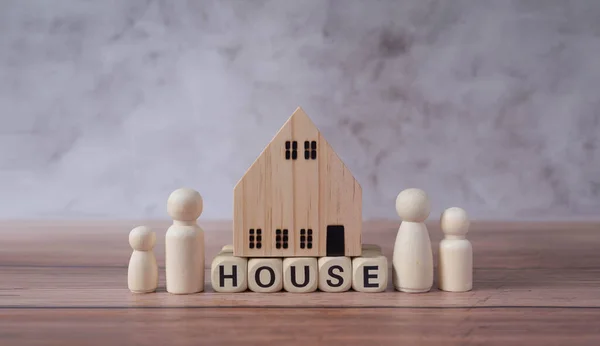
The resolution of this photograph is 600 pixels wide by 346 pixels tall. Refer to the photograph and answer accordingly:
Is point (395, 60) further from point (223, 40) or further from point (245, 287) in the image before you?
point (245, 287)

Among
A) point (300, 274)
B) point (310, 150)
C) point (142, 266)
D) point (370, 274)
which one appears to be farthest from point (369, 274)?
point (142, 266)

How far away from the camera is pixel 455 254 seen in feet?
2.93

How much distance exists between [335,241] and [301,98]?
44.5 inches

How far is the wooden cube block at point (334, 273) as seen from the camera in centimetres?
90

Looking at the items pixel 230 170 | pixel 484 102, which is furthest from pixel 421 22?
pixel 230 170

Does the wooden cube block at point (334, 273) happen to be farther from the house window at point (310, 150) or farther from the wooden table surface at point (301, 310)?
→ the house window at point (310, 150)

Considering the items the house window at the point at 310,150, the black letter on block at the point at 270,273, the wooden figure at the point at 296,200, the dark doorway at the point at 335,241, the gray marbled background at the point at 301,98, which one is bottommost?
the black letter on block at the point at 270,273

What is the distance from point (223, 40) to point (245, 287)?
127cm

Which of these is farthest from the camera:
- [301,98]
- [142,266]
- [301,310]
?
[301,98]

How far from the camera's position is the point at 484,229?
171cm

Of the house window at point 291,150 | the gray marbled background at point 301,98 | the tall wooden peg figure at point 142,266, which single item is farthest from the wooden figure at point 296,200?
the gray marbled background at point 301,98

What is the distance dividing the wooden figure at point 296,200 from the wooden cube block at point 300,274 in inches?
0.5

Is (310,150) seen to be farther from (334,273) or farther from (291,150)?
(334,273)

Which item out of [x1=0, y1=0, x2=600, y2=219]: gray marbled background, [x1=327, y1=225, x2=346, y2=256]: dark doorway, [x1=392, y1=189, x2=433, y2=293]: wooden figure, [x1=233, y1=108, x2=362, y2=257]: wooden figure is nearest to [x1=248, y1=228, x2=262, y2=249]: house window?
[x1=233, y1=108, x2=362, y2=257]: wooden figure
